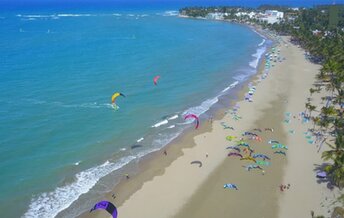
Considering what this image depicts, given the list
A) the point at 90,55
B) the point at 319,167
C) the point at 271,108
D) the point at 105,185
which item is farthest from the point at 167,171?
the point at 90,55

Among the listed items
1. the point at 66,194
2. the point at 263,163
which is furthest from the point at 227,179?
the point at 66,194

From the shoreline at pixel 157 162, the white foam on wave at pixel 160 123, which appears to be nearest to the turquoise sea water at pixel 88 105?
the white foam on wave at pixel 160 123

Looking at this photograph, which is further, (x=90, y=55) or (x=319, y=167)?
(x=90, y=55)

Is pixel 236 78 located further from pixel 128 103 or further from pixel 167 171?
pixel 167 171

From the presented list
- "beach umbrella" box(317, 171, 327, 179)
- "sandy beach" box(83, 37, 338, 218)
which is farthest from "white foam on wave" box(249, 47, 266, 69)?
"beach umbrella" box(317, 171, 327, 179)

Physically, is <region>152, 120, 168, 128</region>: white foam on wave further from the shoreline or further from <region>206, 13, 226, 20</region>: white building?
<region>206, 13, 226, 20</region>: white building

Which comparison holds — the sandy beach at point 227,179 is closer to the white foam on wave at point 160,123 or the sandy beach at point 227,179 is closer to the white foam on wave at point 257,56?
the white foam on wave at point 160,123

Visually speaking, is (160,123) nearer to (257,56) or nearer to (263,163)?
(263,163)
